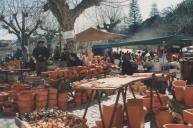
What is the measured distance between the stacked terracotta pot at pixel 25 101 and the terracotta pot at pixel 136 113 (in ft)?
13.9

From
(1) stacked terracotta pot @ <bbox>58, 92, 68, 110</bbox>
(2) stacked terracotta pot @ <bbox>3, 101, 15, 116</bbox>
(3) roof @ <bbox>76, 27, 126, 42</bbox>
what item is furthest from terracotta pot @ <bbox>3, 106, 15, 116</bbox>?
(3) roof @ <bbox>76, 27, 126, 42</bbox>

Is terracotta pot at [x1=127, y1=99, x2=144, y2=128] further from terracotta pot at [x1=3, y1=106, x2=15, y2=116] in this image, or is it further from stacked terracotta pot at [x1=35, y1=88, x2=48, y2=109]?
terracotta pot at [x1=3, y1=106, x2=15, y2=116]

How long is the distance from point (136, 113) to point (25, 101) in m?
4.37

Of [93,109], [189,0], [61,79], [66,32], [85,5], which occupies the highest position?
Result: [189,0]

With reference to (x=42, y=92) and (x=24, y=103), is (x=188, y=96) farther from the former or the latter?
(x=24, y=103)

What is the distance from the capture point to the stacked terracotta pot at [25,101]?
370 inches

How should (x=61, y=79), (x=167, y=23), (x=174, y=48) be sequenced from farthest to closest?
(x=167, y=23), (x=174, y=48), (x=61, y=79)

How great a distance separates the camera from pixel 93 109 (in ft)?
31.6

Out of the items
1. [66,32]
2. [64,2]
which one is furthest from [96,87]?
[64,2]

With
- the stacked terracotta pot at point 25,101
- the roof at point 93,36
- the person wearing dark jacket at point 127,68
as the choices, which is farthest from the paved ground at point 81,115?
the roof at point 93,36

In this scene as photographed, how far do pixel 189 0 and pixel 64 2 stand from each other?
2464cm

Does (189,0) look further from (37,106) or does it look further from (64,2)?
(37,106)

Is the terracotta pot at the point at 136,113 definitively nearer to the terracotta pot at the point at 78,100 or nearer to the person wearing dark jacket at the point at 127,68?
the terracotta pot at the point at 78,100

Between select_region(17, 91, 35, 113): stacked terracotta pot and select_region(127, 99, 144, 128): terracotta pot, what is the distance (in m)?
4.22
